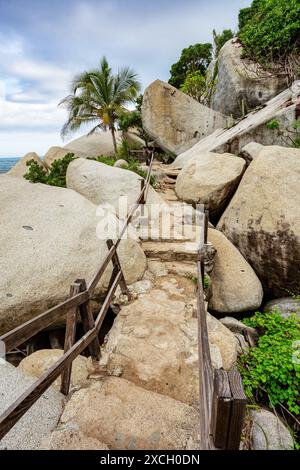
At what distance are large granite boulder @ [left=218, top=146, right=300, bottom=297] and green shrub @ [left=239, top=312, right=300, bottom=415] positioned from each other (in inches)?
67.4

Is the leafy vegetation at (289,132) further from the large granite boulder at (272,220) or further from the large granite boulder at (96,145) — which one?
the large granite boulder at (96,145)

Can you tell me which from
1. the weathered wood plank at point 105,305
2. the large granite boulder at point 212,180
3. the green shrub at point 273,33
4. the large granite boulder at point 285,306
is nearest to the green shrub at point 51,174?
the large granite boulder at point 212,180

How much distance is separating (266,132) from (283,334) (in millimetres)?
6167

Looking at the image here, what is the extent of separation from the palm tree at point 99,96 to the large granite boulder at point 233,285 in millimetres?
14069

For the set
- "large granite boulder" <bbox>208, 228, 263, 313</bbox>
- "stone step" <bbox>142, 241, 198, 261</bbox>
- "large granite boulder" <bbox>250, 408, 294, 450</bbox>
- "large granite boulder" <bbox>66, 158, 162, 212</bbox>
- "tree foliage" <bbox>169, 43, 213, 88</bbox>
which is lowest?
"large granite boulder" <bbox>250, 408, 294, 450</bbox>

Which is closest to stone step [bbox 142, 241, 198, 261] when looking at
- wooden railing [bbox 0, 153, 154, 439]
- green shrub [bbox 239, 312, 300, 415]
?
wooden railing [bbox 0, 153, 154, 439]

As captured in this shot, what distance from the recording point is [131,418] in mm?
2125

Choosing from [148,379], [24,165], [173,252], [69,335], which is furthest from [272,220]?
[24,165]

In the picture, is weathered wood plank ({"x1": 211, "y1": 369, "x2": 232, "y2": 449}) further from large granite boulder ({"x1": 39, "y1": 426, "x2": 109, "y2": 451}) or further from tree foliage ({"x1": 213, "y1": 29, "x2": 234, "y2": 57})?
tree foliage ({"x1": 213, "y1": 29, "x2": 234, "y2": 57})

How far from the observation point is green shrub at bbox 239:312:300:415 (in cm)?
345

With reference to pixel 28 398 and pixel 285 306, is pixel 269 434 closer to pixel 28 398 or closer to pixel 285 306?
pixel 28 398

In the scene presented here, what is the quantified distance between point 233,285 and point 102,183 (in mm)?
4221

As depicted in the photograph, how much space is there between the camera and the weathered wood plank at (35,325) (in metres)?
1.65

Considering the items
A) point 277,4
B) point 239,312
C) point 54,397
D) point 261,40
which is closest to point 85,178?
point 239,312
